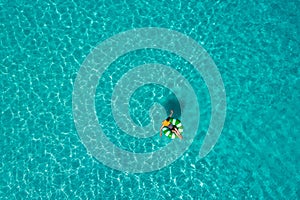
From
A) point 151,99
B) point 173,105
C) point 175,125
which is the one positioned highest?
point 173,105

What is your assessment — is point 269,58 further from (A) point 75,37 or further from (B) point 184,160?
(A) point 75,37

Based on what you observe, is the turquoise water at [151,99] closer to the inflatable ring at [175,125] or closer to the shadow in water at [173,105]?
the shadow in water at [173,105]

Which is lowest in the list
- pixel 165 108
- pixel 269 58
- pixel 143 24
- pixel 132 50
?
pixel 165 108

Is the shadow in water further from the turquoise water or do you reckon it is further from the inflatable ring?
the inflatable ring

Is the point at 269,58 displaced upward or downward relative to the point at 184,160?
upward

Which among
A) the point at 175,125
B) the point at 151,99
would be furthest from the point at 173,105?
the point at 175,125

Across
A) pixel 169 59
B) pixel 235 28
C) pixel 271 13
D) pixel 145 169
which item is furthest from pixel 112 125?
pixel 271 13

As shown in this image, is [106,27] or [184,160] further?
[106,27]

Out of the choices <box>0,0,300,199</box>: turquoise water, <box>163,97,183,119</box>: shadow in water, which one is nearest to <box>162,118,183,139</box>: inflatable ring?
<box>0,0,300,199</box>: turquoise water

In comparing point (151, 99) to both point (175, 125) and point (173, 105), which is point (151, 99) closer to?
point (173, 105)
